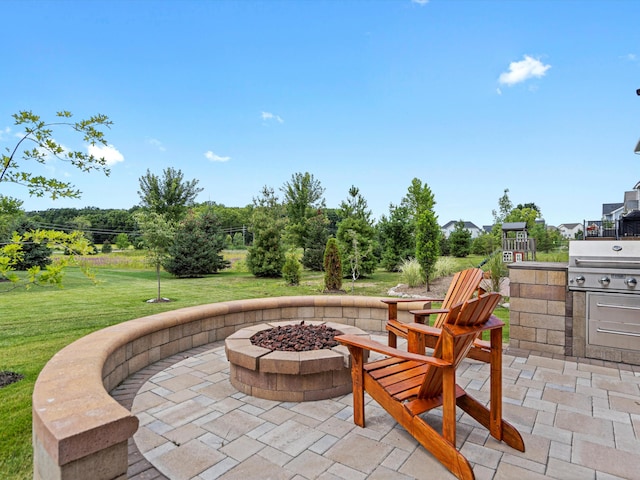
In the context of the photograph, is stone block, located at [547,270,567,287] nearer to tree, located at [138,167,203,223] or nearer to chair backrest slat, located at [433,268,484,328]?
chair backrest slat, located at [433,268,484,328]

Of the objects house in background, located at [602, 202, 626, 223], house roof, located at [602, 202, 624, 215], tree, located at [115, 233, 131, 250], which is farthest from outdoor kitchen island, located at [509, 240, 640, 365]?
house roof, located at [602, 202, 624, 215]

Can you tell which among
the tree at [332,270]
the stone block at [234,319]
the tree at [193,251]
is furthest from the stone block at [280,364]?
the tree at [193,251]

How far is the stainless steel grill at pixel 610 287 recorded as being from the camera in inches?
138

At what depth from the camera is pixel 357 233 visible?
14727 mm

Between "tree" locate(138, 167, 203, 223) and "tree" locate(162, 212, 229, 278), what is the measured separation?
5.95 m

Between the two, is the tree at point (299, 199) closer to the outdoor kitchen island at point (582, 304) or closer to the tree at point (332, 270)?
the tree at point (332, 270)

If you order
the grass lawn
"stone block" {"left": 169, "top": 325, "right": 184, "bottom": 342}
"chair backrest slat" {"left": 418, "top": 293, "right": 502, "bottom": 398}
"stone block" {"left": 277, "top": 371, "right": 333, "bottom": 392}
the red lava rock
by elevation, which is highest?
"chair backrest slat" {"left": 418, "top": 293, "right": 502, "bottom": 398}

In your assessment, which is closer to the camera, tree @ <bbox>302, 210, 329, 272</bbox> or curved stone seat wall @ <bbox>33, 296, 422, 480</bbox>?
curved stone seat wall @ <bbox>33, 296, 422, 480</bbox>

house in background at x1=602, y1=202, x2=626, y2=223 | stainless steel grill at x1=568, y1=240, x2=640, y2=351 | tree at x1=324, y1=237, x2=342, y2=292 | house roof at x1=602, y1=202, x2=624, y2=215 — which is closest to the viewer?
stainless steel grill at x1=568, y1=240, x2=640, y2=351

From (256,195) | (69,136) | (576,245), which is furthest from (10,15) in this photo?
(256,195)

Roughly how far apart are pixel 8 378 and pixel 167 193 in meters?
20.1

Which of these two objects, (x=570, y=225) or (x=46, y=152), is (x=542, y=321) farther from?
(x=570, y=225)

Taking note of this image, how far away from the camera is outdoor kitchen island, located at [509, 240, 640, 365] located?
11.6ft

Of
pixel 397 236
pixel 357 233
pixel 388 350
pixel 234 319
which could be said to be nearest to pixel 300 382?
pixel 388 350
